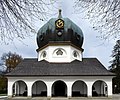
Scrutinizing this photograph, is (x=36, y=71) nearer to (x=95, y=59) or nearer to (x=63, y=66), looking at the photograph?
(x=63, y=66)

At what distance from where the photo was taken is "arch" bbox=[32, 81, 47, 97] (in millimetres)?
38312

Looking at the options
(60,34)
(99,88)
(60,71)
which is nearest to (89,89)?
(99,88)

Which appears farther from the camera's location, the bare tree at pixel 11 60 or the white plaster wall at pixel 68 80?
the bare tree at pixel 11 60

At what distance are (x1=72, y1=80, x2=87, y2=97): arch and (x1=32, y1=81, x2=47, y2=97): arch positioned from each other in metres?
3.98

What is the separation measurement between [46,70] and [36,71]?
1.34 m

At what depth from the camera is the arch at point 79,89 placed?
38.0 meters

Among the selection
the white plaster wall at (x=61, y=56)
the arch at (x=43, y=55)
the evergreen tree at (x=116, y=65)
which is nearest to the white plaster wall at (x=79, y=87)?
the white plaster wall at (x=61, y=56)

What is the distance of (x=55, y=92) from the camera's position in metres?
39.0

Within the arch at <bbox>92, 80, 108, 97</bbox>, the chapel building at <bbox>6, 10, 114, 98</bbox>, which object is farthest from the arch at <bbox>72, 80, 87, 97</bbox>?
the arch at <bbox>92, 80, 108, 97</bbox>

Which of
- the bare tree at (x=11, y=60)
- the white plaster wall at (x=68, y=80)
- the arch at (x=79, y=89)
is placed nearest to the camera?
the white plaster wall at (x=68, y=80)

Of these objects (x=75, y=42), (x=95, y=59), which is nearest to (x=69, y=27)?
(x=75, y=42)

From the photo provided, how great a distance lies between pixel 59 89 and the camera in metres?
39.2

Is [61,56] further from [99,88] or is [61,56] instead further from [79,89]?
[99,88]

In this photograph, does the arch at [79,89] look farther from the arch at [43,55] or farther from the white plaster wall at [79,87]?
the arch at [43,55]
